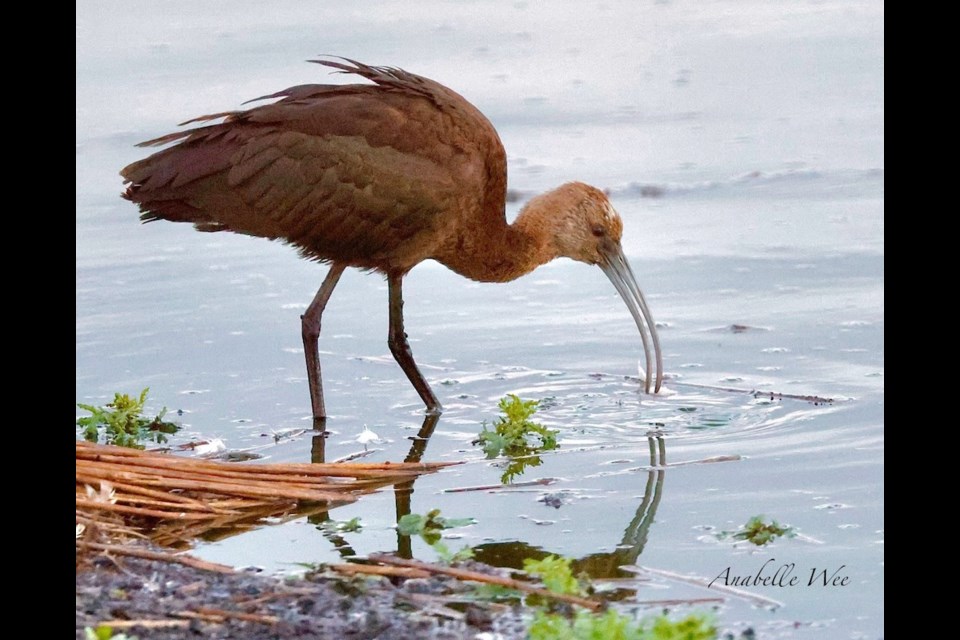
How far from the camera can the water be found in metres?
5.38

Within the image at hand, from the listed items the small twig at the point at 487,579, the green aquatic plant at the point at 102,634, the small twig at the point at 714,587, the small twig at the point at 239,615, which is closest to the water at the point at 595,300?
the small twig at the point at 714,587

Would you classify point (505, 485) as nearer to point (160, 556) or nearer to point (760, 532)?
point (760, 532)

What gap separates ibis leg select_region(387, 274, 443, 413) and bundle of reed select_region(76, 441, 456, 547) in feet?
3.93

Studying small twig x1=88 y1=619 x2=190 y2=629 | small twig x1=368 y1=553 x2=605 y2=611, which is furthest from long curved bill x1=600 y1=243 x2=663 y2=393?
small twig x1=88 y1=619 x2=190 y2=629

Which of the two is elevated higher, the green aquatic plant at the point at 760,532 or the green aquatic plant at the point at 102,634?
the green aquatic plant at the point at 760,532

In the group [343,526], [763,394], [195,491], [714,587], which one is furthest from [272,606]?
[763,394]

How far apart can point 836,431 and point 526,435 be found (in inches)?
48.6

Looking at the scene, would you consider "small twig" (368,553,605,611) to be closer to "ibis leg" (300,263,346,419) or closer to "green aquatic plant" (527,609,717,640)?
"green aquatic plant" (527,609,717,640)

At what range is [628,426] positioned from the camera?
655 centimetres

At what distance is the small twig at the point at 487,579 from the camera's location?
14.6 ft

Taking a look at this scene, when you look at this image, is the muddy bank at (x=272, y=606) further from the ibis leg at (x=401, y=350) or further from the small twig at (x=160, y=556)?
the ibis leg at (x=401, y=350)

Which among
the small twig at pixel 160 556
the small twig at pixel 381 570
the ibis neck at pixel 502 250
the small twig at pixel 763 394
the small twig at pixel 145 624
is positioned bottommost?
the small twig at pixel 145 624

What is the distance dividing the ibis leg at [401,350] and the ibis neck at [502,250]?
0.29 meters

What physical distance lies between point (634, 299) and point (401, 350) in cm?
120
